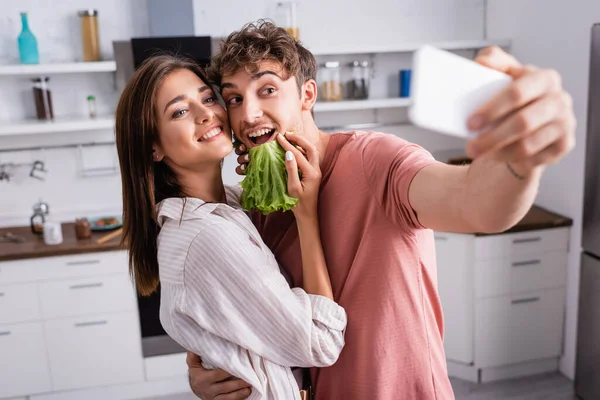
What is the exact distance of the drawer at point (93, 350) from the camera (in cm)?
331

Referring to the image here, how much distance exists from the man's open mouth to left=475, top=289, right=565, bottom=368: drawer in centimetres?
230

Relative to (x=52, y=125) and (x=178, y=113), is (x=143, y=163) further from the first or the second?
(x=52, y=125)

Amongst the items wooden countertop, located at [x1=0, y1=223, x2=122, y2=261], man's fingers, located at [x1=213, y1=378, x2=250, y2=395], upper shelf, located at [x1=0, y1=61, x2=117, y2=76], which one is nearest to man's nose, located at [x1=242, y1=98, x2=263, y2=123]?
man's fingers, located at [x1=213, y1=378, x2=250, y2=395]

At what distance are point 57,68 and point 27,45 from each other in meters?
0.27

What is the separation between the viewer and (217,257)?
125 centimetres

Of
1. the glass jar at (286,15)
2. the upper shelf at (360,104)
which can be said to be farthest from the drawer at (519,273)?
the glass jar at (286,15)

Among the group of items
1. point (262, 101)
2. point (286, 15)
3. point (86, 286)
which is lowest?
point (86, 286)

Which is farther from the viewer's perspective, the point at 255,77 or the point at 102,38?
the point at 102,38

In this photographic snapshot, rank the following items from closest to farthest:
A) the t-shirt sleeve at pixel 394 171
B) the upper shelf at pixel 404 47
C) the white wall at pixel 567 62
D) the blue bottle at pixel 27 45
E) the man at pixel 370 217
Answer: the man at pixel 370 217
the t-shirt sleeve at pixel 394 171
the white wall at pixel 567 62
the blue bottle at pixel 27 45
the upper shelf at pixel 404 47

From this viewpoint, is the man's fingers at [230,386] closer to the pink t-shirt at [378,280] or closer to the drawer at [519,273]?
the pink t-shirt at [378,280]

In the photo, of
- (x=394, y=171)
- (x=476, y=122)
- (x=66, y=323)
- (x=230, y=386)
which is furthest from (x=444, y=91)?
(x=66, y=323)

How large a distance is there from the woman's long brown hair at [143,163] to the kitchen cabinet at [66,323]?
1.84 meters

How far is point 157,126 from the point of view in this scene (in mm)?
1434

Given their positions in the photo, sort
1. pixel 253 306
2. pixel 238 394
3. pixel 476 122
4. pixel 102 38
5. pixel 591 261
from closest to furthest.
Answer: pixel 476 122 → pixel 253 306 → pixel 238 394 → pixel 591 261 → pixel 102 38
